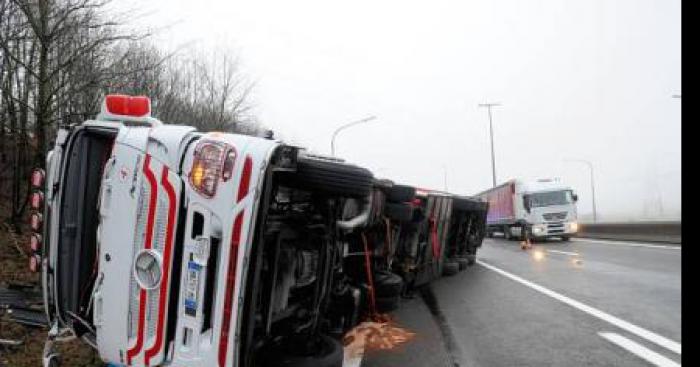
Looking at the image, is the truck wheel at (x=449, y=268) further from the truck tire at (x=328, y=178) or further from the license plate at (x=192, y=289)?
the license plate at (x=192, y=289)

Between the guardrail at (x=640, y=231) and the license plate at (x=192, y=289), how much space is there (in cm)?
2097

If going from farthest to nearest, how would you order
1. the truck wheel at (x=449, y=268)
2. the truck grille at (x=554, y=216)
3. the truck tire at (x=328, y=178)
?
the truck grille at (x=554, y=216) < the truck wheel at (x=449, y=268) < the truck tire at (x=328, y=178)

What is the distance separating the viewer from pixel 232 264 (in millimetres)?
3354

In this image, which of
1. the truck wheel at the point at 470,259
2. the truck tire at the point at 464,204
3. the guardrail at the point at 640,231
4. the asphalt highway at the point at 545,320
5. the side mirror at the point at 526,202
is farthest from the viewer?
the side mirror at the point at 526,202

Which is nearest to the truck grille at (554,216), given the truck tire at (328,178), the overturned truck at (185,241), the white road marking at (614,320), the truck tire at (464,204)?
the truck tire at (464,204)

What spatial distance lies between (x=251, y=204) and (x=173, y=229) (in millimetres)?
490

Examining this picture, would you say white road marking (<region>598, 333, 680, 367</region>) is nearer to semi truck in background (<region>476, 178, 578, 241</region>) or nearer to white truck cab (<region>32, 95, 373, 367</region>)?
white truck cab (<region>32, 95, 373, 367</region>)

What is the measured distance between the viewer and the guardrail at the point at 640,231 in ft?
72.8

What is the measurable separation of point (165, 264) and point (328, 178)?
43.2 inches

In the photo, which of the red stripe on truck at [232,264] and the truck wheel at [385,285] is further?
the truck wheel at [385,285]

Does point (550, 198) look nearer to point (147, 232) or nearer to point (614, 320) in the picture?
point (614, 320)

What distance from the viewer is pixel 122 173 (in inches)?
144

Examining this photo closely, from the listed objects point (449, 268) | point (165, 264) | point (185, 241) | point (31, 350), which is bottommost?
point (31, 350)

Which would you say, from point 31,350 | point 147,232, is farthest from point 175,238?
point 31,350
